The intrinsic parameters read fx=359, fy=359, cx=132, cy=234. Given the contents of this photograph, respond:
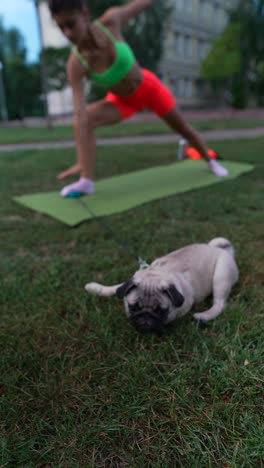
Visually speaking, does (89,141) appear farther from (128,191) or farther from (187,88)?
(187,88)

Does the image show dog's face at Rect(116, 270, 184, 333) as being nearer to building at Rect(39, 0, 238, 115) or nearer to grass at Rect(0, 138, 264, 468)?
grass at Rect(0, 138, 264, 468)

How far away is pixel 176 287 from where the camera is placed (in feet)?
5.02

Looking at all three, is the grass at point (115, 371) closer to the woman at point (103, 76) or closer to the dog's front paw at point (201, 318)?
the dog's front paw at point (201, 318)

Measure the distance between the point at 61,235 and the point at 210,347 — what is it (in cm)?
164

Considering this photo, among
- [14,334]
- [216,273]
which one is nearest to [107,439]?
[14,334]

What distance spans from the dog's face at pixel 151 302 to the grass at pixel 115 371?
0.09m

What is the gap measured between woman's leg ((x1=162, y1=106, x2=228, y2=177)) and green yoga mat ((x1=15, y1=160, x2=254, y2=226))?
12cm

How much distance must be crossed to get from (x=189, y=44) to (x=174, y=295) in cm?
3461

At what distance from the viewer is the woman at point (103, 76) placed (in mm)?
3258

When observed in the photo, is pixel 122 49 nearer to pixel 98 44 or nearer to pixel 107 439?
pixel 98 44

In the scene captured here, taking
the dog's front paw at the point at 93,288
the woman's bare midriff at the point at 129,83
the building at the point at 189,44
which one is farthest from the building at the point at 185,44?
the dog's front paw at the point at 93,288

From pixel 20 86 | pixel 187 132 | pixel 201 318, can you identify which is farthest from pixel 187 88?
pixel 201 318

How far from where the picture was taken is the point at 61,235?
2.78 meters

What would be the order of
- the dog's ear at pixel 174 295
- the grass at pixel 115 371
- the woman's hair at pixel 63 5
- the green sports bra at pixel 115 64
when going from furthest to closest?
the green sports bra at pixel 115 64
the woman's hair at pixel 63 5
the dog's ear at pixel 174 295
the grass at pixel 115 371
